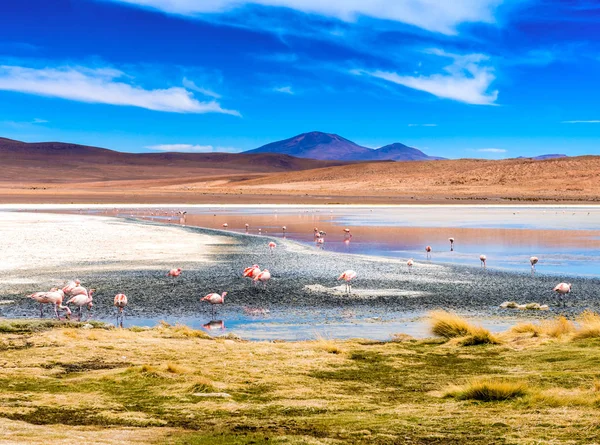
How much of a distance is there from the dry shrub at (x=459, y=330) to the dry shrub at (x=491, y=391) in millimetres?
3536

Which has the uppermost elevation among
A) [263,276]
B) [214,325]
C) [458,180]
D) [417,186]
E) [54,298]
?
[458,180]

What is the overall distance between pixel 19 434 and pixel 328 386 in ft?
11.5

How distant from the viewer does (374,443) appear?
5.80 m

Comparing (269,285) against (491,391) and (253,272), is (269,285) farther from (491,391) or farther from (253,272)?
(491,391)

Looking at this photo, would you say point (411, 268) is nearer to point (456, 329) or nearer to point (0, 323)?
point (456, 329)

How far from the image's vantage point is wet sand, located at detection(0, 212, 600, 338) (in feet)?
47.3

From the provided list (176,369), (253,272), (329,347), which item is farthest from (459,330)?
(253,272)

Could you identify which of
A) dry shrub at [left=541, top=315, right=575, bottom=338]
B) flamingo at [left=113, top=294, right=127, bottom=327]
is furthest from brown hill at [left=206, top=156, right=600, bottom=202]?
dry shrub at [left=541, top=315, right=575, bottom=338]

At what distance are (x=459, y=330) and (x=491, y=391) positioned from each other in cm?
439

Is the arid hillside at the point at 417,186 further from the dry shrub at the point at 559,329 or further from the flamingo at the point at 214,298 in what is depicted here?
the dry shrub at the point at 559,329

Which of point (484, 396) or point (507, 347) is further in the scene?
point (507, 347)

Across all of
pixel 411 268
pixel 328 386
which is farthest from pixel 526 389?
pixel 411 268

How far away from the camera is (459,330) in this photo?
1152 cm

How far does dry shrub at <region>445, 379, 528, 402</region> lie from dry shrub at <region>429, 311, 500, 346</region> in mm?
3536
